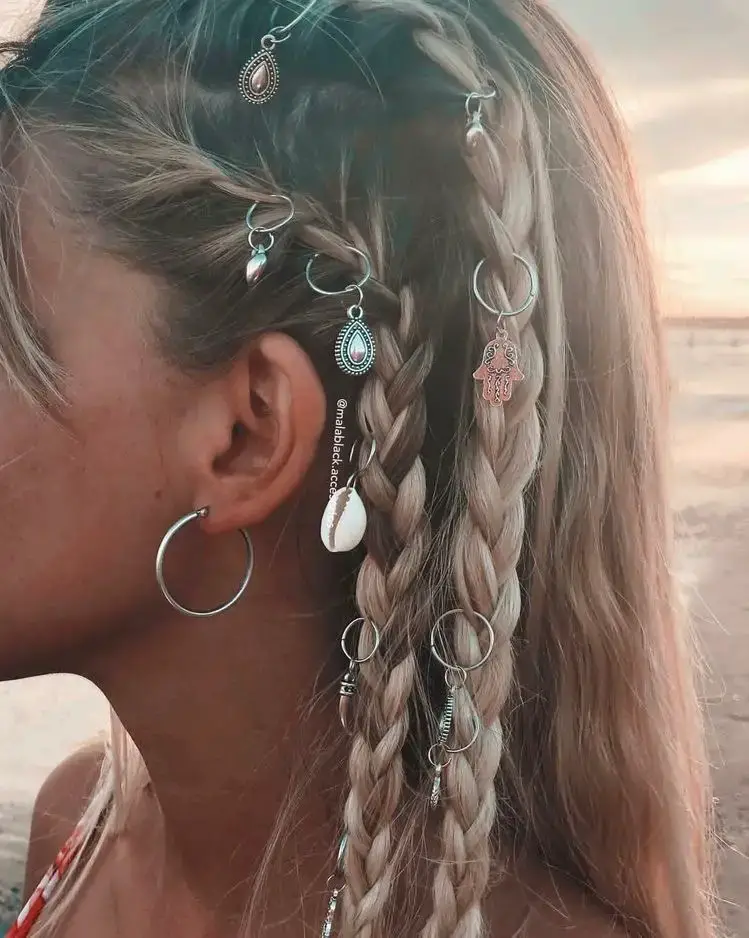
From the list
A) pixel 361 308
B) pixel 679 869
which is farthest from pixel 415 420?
pixel 679 869

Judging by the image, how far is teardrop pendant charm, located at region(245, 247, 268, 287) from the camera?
20.4 inches

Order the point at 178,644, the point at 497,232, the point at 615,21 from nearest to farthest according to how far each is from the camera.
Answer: the point at 497,232
the point at 178,644
the point at 615,21

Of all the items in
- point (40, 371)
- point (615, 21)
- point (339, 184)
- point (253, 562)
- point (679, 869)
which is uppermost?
point (615, 21)

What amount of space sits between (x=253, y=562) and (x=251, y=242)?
0.23 meters

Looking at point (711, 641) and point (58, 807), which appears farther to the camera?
point (711, 641)

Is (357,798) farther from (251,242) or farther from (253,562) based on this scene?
(251,242)

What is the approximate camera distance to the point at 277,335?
0.54 meters

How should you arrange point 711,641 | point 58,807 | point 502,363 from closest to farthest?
point 502,363
point 58,807
point 711,641

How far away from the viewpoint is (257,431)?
56 cm

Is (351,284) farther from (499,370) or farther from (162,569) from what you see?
(162,569)

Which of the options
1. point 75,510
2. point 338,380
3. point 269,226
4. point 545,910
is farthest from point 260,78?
point 545,910

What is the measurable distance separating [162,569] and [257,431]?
120mm

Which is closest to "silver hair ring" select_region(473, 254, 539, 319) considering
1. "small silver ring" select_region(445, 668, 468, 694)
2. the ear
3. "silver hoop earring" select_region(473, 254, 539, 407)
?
"silver hoop earring" select_region(473, 254, 539, 407)

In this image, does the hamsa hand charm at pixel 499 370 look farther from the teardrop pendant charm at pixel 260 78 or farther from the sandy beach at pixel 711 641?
the sandy beach at pixel 711 641
